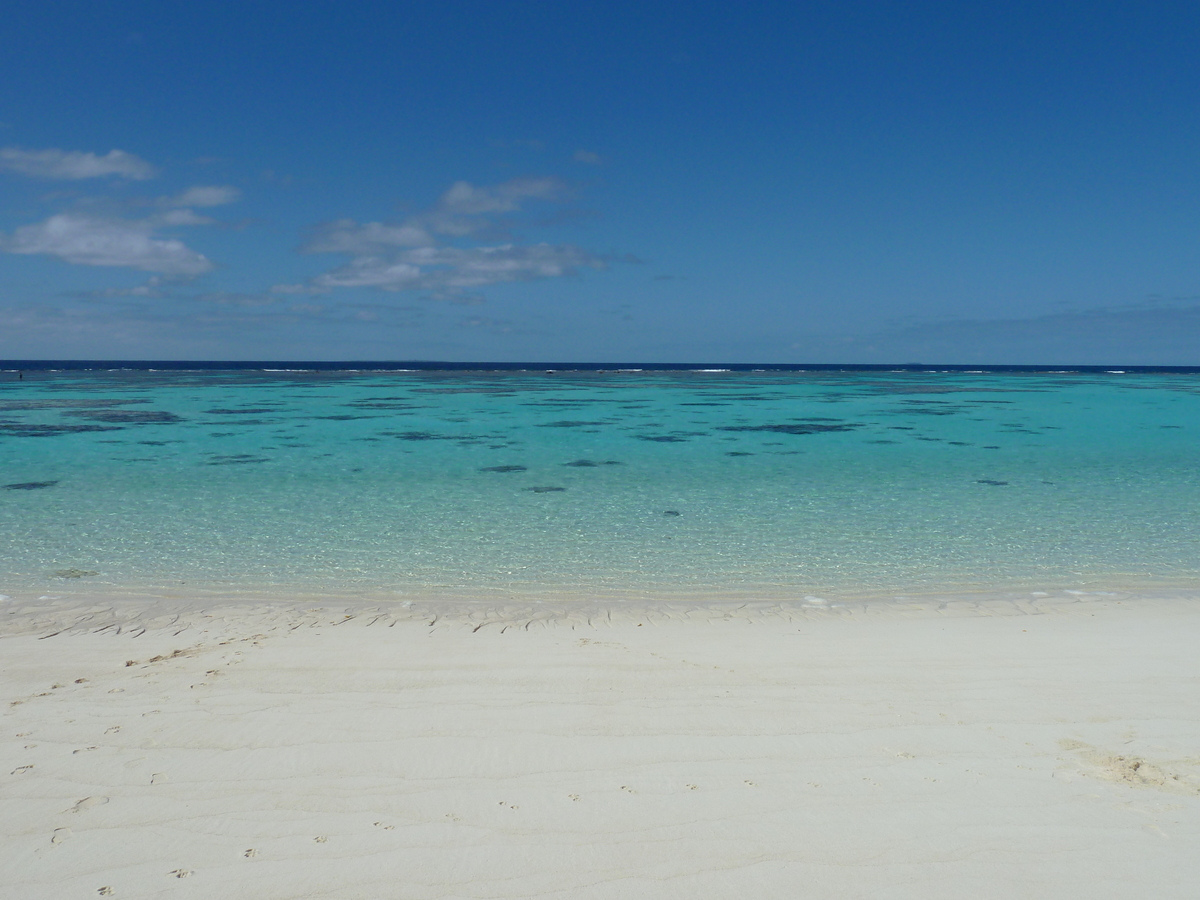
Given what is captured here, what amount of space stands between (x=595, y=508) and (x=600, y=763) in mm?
9365

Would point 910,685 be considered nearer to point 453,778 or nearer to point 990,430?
point 453,778

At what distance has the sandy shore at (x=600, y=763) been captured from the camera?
376 cm

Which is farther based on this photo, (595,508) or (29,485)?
(29,485)

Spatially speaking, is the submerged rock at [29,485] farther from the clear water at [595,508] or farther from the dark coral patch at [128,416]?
the dark coral patch at [128,416]

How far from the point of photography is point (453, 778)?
181 inches

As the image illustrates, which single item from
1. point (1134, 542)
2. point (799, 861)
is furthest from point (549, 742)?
point (1134, 542)

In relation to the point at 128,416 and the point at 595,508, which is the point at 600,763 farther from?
the point at 128,416

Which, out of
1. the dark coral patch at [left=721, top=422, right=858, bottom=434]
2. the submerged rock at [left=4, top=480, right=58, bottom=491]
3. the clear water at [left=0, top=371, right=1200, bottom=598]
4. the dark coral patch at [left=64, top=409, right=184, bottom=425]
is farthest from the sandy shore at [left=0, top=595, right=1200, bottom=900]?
the dark coral patch at [left=64, top=409, right=184, bottom=425]

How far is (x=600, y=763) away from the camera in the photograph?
188 inches

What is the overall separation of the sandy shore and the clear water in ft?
7.71

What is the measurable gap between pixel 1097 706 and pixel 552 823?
4.31 m

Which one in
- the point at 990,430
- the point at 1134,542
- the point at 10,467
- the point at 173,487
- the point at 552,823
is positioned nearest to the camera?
the point at 552,823

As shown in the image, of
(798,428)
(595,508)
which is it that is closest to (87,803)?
(595,508)

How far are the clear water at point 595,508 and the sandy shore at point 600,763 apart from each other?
92.6 inches
